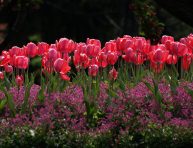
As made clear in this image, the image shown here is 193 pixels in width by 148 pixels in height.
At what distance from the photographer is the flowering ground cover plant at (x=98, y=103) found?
20.0ft

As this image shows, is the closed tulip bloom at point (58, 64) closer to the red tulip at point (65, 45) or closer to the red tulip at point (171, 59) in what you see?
the red tulip at point (65, 45)

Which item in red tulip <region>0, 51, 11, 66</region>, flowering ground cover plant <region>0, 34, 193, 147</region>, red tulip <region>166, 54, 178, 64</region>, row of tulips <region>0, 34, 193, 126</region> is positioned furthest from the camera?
red tulip <region>0, 51, 11, 66</region>

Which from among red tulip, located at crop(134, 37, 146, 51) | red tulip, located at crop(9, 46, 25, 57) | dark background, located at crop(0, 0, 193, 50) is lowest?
dark background, located at crop(0, 0, 193, 50)

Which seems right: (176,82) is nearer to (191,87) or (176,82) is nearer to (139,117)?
(191,87)

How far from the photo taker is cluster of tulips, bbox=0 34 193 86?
694 cm

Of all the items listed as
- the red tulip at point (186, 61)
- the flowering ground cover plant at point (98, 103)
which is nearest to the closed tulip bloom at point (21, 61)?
the flowering ground cover plant at point (98, 103)

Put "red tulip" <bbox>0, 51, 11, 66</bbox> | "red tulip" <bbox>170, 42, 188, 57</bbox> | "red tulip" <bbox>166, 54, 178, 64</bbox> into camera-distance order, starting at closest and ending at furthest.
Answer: "red tulip" <bbox>170, 42, 188, 57</bbox> → "red tulip" <bbox>166, 54, 178, 64</bbox> → "red tulip" <bbox>0, 51, 11, 66</bbox>

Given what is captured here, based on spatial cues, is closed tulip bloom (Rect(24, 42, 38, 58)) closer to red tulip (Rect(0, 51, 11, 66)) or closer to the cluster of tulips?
the cluster of tulips

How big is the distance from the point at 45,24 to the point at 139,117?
717 inches

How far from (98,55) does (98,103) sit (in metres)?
0.82

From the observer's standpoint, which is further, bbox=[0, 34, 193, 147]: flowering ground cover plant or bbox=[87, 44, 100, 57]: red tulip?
bbox=[87, 44, 100, 57]: red tulip

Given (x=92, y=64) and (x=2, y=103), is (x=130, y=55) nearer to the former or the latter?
(x=92, y=64)

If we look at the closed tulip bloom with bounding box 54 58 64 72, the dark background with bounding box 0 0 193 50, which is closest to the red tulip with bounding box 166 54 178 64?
the closed tulip bloom with bounding box 54 58 64 72

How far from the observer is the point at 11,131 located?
6.17 m
